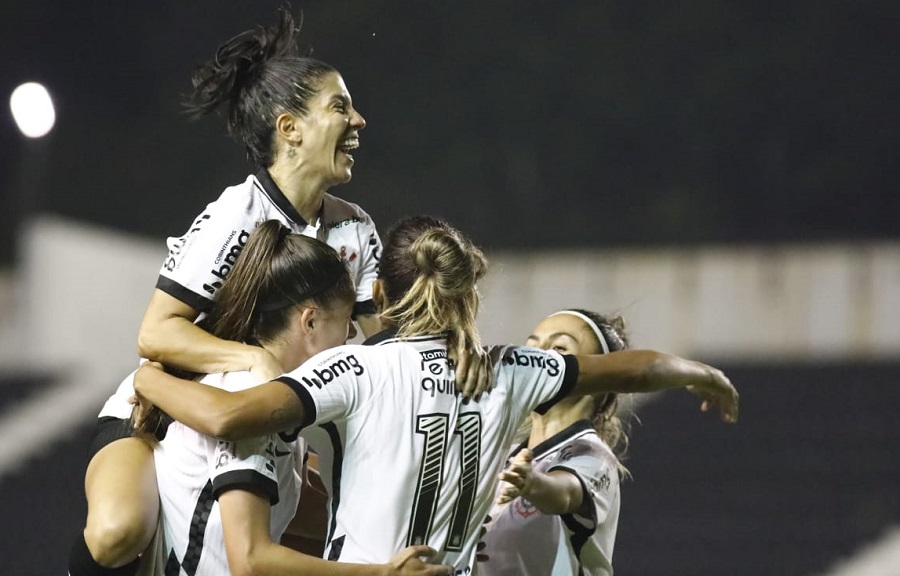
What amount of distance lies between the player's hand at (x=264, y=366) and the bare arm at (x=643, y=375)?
580 millimetres

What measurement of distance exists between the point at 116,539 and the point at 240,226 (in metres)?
0.73

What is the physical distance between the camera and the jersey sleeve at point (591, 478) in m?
2.77

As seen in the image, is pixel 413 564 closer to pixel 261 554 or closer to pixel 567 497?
pixel 261 554

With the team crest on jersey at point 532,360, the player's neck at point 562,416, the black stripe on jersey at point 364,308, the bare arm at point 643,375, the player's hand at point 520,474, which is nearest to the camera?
the player's hand at point 520,474

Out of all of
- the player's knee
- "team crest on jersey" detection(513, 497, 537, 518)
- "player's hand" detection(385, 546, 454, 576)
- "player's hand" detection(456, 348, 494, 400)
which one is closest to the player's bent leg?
the player's knee

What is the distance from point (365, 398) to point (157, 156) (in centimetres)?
1109

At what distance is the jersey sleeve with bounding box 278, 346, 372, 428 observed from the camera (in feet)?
7.22

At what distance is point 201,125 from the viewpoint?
12.8m

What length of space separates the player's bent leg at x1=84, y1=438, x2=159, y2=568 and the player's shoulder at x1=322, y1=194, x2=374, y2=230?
781mm

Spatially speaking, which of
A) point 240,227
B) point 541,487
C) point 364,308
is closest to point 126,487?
point 240,227

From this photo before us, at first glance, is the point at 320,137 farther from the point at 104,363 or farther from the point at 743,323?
the point at 104,363

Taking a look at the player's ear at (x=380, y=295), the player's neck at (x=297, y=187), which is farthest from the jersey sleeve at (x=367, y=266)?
the player's ear at (x=380, y=295)

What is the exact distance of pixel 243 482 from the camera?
2.20 m

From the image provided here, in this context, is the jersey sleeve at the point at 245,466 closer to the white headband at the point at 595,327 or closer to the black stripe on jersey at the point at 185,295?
the black stripe on jersey at the point at 185,295
